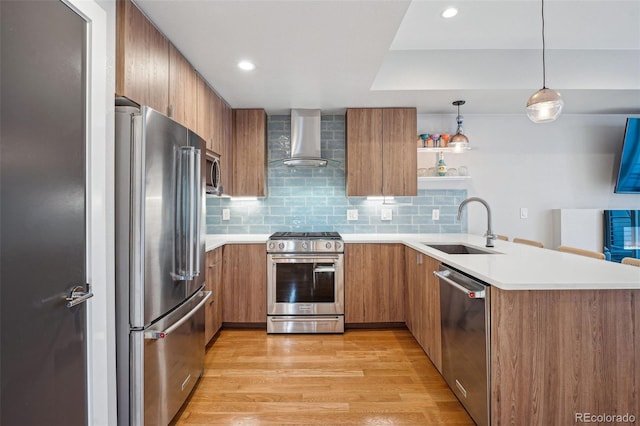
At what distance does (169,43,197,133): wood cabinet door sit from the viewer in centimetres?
192

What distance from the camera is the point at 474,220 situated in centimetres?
341

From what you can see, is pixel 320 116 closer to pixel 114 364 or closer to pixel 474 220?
pixel 474 220

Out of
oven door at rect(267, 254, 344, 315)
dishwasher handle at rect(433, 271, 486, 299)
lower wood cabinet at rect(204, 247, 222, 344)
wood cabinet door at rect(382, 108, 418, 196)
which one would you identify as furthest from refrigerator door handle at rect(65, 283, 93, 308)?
wood cabinet door at rect(382, 108, 418, 196)

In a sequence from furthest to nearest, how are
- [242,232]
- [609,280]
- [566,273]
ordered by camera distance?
[242,232]
[566,273]
[609,280]

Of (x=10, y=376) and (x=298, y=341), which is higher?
(x=10, y=376)

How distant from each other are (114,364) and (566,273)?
2107mm

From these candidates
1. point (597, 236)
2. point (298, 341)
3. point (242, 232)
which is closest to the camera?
point (298, 341)

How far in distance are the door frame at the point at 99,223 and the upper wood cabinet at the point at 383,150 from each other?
2258 mm

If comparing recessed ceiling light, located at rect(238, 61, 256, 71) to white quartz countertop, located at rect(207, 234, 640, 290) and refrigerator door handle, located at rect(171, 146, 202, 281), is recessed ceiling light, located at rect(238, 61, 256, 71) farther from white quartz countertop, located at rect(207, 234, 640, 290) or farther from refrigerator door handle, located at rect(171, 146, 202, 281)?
white quartz countertop, located at rect(207, 234, 640, 290)

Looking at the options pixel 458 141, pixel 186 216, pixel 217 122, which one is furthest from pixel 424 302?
pixel 217 122

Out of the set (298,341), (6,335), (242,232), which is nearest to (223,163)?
(242,232)

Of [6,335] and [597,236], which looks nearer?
[6,335]

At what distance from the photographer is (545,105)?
1968 mm

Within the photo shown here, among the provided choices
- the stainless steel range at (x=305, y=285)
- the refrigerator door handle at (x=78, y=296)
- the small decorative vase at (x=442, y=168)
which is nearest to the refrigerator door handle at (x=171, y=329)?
the refrigerator door handle at (x=78, y=296)
